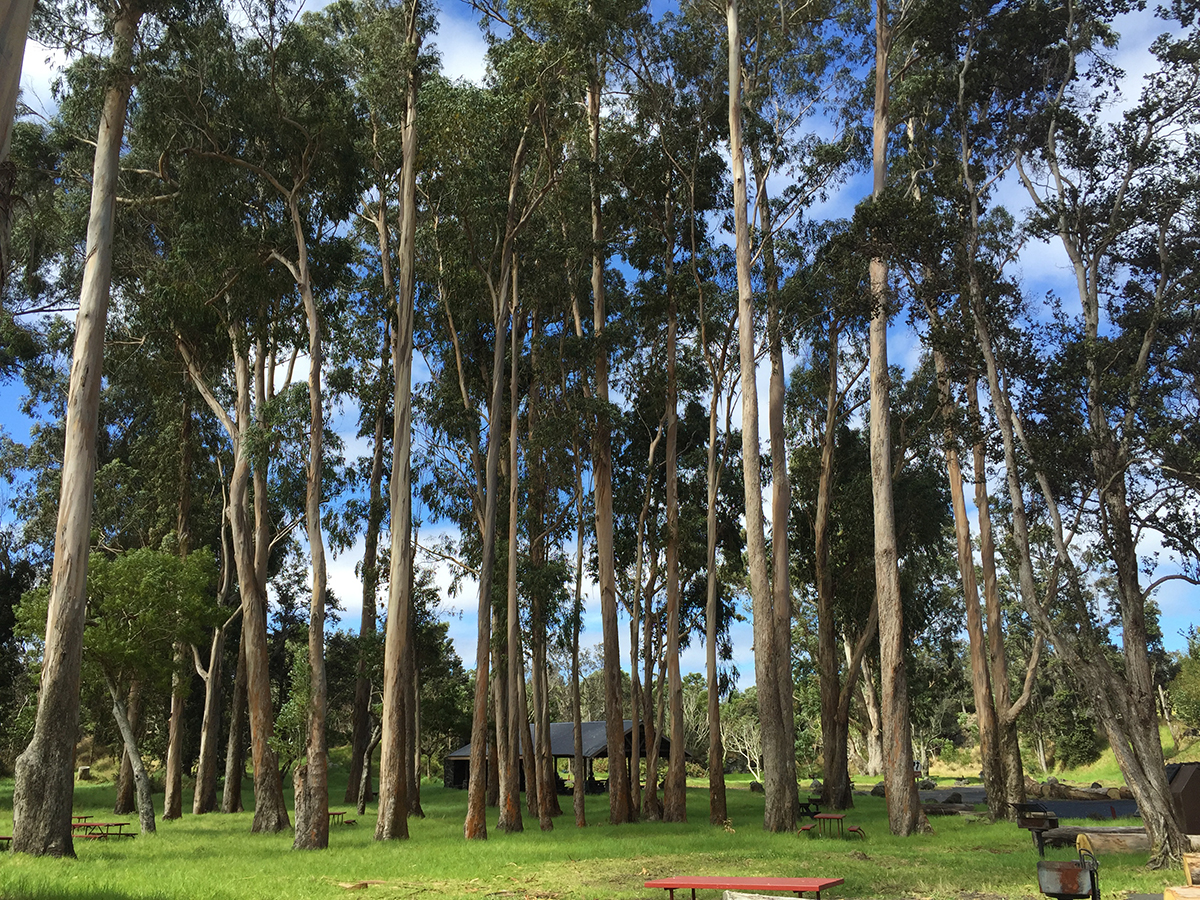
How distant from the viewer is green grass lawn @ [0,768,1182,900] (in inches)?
408

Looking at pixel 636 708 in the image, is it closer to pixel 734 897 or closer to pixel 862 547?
pixel 862 547

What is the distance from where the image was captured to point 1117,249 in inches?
611

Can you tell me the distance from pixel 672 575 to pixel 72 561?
45.6 ft

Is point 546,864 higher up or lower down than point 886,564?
lower down

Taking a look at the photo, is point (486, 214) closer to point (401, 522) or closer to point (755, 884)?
point (401, 522)

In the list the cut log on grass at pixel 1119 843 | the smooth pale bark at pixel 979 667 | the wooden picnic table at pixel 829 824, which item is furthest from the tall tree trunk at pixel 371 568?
the cut log on grass at pixel 1119 843

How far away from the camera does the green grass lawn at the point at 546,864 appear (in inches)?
408

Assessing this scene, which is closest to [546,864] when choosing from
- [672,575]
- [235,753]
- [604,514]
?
[604,514]

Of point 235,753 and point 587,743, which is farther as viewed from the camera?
point 587,743

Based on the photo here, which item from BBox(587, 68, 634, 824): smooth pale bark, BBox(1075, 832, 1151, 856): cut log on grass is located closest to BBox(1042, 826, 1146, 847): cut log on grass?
BBox(1075, 832, 1151, 856): cut log on grass

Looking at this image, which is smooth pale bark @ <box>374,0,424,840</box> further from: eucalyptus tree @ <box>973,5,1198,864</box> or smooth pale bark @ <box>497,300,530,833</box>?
eucalyptus tree @ <box>973,5,1198,864</box>

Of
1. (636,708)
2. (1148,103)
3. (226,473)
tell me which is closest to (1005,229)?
(1148,103)

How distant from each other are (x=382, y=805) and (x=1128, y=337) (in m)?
16.4

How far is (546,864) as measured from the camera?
45.8 ft
